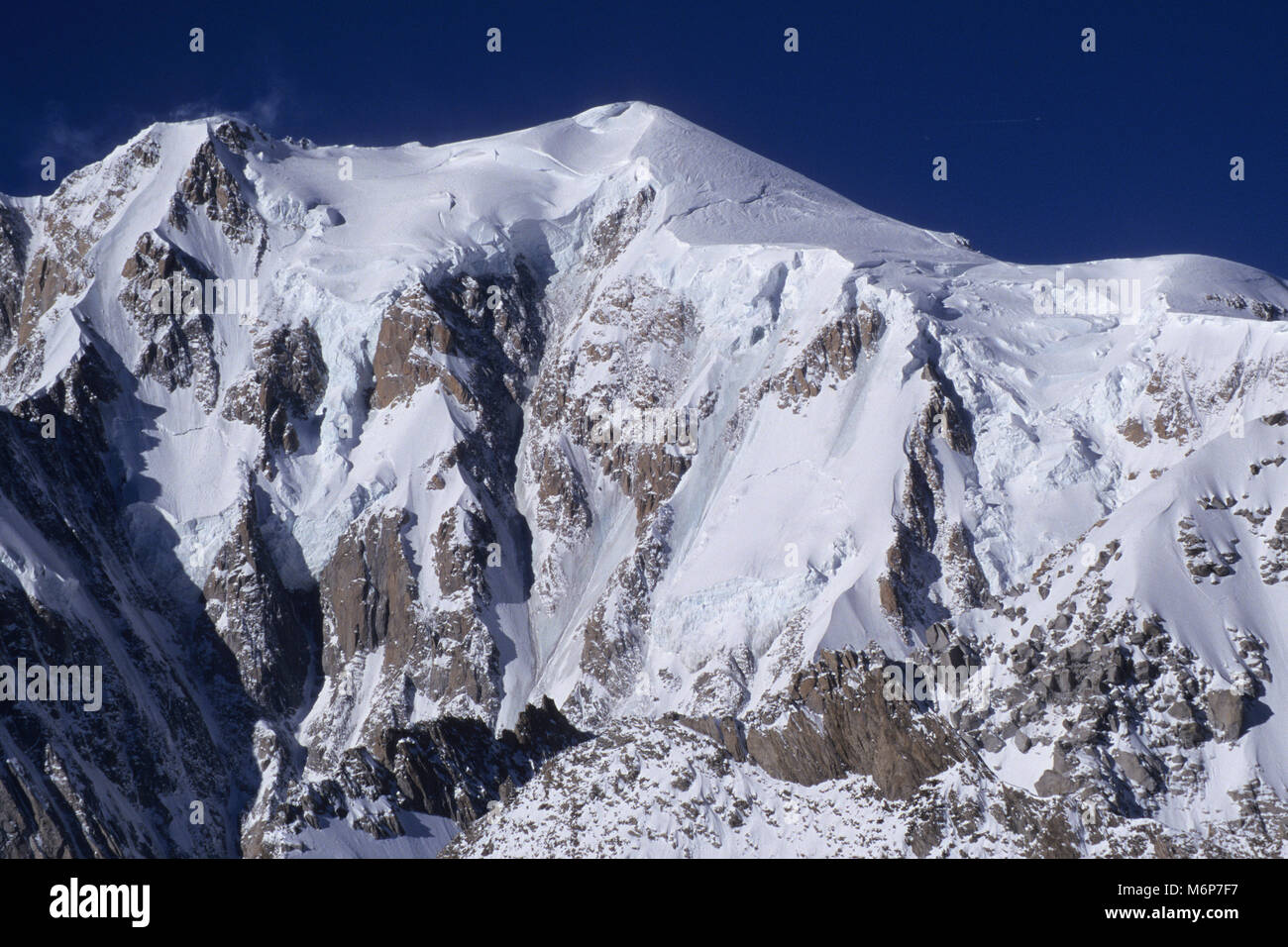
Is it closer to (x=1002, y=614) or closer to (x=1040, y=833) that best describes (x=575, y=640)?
(x=1002, y=614)
